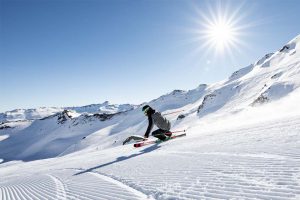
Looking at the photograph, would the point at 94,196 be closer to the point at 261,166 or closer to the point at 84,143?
the point at 261,166

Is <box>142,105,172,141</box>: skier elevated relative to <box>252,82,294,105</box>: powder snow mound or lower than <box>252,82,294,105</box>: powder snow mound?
lower

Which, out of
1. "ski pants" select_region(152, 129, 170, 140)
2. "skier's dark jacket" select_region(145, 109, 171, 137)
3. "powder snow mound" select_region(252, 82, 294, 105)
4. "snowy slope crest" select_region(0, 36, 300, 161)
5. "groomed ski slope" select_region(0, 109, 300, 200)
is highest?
"snowy slope crest" select_region(0, 36, 300, 161)

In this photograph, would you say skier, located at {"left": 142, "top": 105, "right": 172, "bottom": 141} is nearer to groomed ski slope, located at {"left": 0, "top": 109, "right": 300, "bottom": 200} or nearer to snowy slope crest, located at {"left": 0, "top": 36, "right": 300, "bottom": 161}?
groomed ski slope, located at {"left": 0, "top": 109, "right": 300, "bottom": 200}

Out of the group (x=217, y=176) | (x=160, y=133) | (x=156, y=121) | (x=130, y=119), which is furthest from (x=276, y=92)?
(x=130, y=119)

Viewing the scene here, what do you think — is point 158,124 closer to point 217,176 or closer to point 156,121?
point 156,121

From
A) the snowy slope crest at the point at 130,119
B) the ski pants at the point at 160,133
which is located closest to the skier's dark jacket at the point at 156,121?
the ski pants at the point at 160,133

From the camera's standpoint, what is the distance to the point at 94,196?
10.1m

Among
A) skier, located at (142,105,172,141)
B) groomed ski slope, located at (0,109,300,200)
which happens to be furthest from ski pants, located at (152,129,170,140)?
groomed ski slope, located at (0,109,300,200)

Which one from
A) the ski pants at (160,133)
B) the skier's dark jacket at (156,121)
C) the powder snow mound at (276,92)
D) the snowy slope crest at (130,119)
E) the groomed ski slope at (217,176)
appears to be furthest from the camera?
the snowy slope crest at (130,119)

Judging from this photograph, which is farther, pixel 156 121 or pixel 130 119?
pixel 130 119

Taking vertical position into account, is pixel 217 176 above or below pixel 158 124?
below

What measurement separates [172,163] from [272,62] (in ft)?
359

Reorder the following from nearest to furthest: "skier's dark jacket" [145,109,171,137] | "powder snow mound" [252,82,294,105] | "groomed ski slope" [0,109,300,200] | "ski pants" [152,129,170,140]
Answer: "groomed ski slope" [0,109,300,200], "skier's dark jacket" [145,109,171,137], "ski pants" [152,129,170,140], "powder snow mound" [252,82,294,105]

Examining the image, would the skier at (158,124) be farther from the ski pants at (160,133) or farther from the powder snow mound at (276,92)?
the powder snow mound at (276,92)
